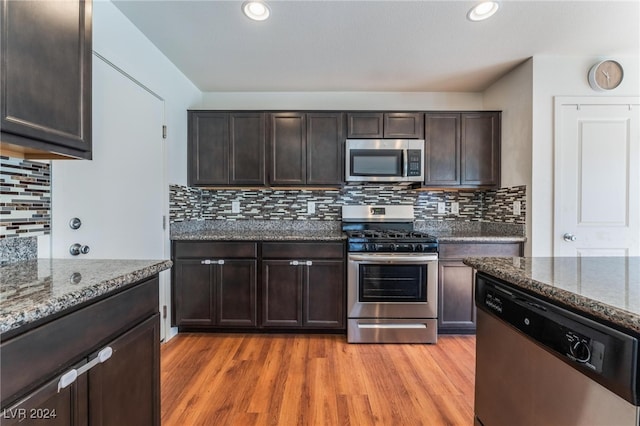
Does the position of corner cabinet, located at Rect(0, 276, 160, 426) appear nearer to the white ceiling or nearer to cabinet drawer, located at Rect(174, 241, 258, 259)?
cabinet drawer, located at Rect(174, 241, 258, 259)

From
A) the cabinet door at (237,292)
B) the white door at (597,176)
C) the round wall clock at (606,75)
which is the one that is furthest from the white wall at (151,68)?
the round wall clock at (606,75)

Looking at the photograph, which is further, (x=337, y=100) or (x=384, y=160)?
(x=337, y=100)

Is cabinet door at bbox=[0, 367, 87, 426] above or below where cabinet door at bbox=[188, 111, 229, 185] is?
below

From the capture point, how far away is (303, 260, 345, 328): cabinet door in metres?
2.61

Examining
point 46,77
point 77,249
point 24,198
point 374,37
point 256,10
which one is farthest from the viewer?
point 374,37

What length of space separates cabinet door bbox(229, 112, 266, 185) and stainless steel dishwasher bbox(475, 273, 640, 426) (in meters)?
2.20

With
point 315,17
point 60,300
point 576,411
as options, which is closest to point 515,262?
point 576,411

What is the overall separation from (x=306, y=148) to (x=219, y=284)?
5.00 feet

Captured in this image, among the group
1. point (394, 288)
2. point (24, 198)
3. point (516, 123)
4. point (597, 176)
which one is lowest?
point (394, 288)

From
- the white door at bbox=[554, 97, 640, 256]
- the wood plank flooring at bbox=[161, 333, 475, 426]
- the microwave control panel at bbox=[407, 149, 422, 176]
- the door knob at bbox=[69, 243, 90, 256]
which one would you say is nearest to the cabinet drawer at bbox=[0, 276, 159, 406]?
the door knob at bbox=[69, 243, 90, 256]

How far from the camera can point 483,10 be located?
6.13 feet

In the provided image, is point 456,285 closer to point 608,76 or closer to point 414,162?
point 414,162

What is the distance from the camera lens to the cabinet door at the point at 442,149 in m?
2.90

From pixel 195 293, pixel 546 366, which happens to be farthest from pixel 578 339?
pixel 195 293
